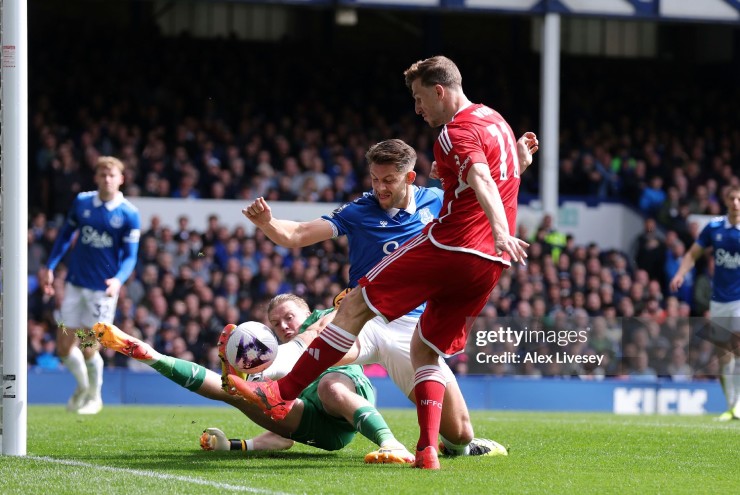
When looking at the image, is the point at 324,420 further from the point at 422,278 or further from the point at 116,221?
the point at 116,221

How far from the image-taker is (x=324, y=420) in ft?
23.9

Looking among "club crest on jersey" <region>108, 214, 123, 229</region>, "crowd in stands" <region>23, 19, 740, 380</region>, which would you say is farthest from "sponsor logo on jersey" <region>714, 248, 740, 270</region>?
"club crest on jersey" <region>108, 214, 123, 229</region>

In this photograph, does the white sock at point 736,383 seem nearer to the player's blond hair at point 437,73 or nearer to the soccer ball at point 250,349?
the player's blond hair at point 437,73

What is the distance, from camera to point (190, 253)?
17438mm

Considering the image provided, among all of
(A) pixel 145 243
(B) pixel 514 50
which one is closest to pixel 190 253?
(A) pixel 145 243

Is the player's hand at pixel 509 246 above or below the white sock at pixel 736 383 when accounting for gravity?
above

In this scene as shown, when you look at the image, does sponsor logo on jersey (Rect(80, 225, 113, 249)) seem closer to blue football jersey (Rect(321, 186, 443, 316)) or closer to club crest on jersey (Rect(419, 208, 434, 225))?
blue football jersey (Rect(321, 186, 443, 316))

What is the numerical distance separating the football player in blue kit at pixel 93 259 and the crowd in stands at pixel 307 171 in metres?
4.12

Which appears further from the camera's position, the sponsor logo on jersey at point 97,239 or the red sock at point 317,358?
Result: the sponsor logo on jersey at point 97,239

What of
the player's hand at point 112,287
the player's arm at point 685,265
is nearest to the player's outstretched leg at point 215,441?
the player's hand at point 112,287

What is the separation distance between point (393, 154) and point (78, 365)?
239 inches

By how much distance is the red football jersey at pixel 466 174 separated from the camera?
6301 millimetres

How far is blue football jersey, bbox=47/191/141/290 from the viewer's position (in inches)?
468

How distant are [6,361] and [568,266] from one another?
1287 centimetres
